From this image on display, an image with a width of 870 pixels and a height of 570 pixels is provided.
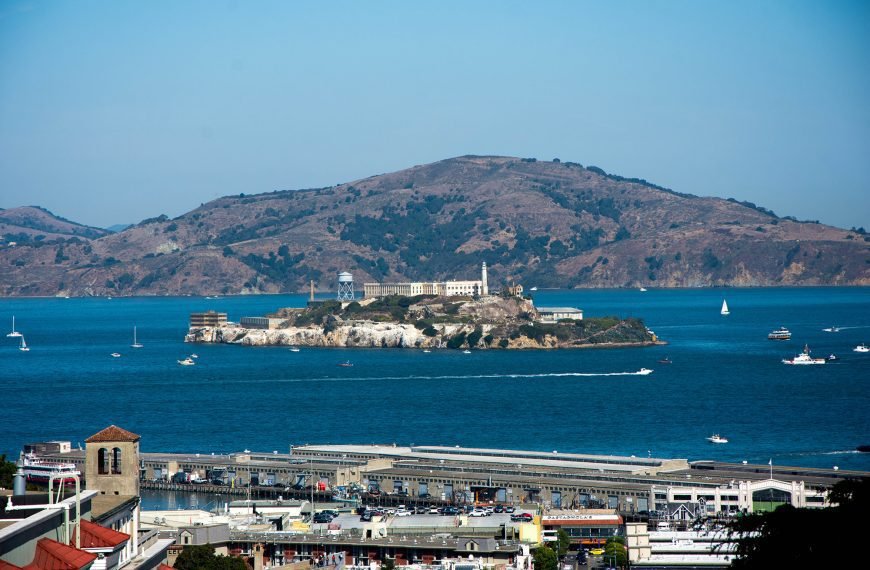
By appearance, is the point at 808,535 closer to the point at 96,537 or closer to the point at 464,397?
the point at 96,537

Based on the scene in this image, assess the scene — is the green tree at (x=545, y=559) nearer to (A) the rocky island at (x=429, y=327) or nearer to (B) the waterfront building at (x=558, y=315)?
(A) the rocky island at (x=429, y=327)

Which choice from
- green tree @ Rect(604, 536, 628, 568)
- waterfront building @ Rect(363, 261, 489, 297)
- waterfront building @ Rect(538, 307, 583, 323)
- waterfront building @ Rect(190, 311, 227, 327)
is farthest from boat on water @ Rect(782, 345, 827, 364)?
green tree @ Rect(604, 536, 628, 568)

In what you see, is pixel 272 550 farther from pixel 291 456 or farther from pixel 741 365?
pixel 741 365

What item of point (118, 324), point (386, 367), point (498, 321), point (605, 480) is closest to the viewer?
point (605, 480)

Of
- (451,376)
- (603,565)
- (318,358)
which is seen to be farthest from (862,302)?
(603,565)

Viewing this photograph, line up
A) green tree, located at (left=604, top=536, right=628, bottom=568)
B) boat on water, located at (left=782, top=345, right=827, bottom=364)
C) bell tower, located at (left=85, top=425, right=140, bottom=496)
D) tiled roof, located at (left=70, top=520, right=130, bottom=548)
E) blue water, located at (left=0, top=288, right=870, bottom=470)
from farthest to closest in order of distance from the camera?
boat on water, located at (left=782, top=345, right=827, bottom=364) → blue water, located at (left=0, top=288, right=870, bottom=470) → green tree, located at (left=604, top=536, right=628, bottom=568) → bell tower, located at (left=85, top=425, right=140, bottom=496) → tiled roof, located at (left=70, top=520, right=130, bottom=548)

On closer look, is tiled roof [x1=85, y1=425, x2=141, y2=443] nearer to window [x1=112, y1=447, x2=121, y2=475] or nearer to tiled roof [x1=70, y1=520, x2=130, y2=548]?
window [x1=112, y1=447, x2=121, y2=475]
